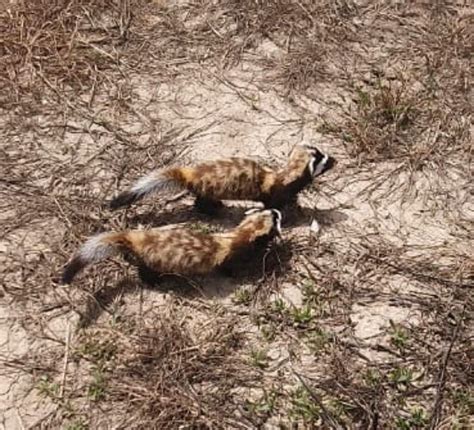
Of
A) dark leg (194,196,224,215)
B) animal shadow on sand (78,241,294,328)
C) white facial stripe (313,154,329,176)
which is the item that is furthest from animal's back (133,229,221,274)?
white facial stripe (313,154,329,176)

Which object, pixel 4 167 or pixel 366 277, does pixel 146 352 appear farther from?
pixel 4 167

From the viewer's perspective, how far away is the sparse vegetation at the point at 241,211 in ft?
14.9

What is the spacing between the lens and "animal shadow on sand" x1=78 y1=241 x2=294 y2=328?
5.00 metres

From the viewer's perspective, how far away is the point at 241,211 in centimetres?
570

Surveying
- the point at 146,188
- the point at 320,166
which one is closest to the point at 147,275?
the point at 146,188

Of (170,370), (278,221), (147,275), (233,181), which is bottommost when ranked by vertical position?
(170,370)

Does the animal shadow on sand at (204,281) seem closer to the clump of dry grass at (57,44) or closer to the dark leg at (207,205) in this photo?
the dark leg at (207,205)

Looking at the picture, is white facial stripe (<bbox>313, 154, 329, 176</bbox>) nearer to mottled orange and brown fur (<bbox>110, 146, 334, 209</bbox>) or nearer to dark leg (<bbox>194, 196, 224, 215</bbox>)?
mottled orange and brown fur (<bbox>110, 146, 334, 209</bbox>)

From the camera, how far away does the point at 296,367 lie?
4.69 m

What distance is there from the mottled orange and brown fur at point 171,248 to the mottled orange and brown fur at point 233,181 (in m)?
0.39

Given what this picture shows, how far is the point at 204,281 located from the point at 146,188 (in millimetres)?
725

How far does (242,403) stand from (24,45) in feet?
12.5

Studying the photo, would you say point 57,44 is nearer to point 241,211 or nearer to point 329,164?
point 241,211

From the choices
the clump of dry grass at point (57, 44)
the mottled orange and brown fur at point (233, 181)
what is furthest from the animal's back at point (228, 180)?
the clump of dry grass at point (57, 44)
